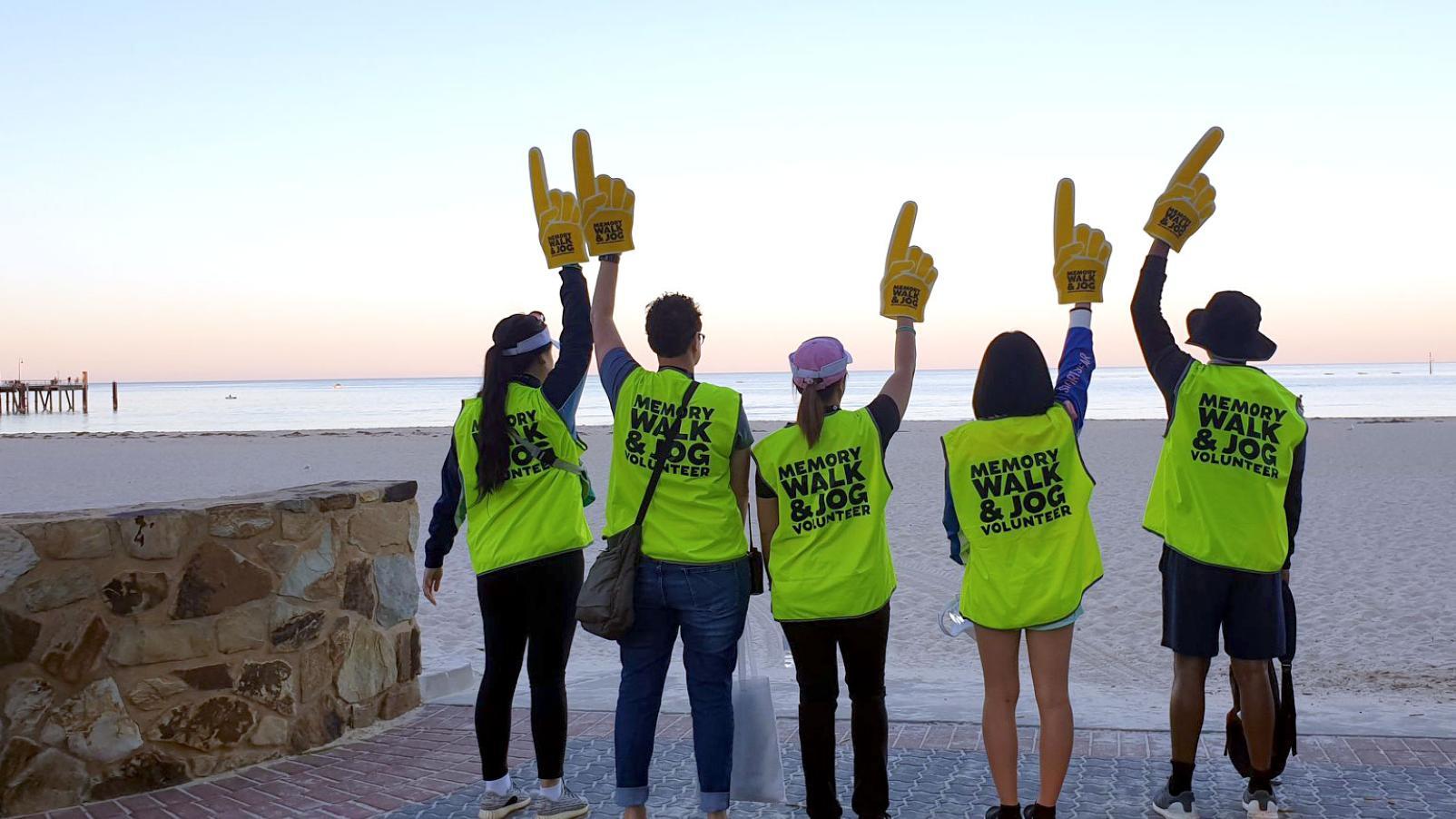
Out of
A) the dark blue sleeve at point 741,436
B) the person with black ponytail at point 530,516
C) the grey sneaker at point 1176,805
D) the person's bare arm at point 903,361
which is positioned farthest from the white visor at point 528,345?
the grey sneaker at point 1176,805

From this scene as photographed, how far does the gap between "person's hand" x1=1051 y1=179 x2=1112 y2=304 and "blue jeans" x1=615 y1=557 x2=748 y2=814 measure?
54.5 inches

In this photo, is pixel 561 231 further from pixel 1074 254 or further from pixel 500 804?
pixel 500 804

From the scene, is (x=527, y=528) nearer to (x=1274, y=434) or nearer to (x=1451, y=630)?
(x=1274, y=434)

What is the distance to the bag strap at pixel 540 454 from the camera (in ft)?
12.7

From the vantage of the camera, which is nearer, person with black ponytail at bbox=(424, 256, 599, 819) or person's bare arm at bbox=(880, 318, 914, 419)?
person's bare arm at bbox=(880, 318, 914, 419)

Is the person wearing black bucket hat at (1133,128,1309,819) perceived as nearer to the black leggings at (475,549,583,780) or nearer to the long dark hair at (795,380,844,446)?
the long dark hair at (795,380,844,446)

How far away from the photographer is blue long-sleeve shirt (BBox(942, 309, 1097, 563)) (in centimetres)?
362

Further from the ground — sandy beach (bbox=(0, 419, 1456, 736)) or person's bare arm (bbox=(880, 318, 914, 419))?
person's bare arm (bbox=(880, 318, 914, 419))

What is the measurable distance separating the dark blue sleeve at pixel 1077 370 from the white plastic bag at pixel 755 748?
49.4 inches

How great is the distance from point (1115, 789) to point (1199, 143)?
221cm

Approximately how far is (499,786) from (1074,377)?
2.38 metres

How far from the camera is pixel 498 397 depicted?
3.87m

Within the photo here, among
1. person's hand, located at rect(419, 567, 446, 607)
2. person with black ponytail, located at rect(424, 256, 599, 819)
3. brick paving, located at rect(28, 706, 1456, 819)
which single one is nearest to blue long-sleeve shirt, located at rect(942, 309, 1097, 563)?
brick paving, located at rect(28, 706, 1456, 819)

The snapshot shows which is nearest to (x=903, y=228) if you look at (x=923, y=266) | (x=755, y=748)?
(x=923, y=266)
